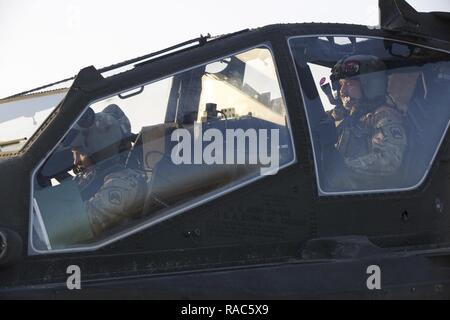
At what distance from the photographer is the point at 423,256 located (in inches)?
Result: 149

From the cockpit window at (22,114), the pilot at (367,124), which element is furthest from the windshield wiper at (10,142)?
the pilot at (367,124)

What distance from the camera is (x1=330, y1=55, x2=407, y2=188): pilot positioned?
408 centimetres

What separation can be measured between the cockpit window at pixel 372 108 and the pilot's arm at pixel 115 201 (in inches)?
36.1

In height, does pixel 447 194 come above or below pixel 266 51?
below

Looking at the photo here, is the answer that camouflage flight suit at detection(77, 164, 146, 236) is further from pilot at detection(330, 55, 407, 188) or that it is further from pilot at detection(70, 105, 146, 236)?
pilot at detection(330, 55, 407, 188)

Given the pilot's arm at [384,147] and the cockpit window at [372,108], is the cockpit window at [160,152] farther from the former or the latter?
the pilot's arm at [384,147]

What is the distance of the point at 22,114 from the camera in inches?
179

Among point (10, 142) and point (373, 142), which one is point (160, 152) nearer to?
point (10, 142)

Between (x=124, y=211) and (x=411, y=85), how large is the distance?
70.5 inches

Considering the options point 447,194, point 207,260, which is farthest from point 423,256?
point 207,260

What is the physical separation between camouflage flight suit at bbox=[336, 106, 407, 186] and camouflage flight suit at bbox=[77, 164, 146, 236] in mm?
1101

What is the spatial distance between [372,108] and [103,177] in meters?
1.51
